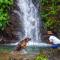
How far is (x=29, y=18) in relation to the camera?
16.5m

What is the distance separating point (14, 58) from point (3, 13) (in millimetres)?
6234

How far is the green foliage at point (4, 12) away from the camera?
587 inches

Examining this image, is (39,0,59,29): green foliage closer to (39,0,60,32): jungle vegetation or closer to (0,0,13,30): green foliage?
(39,0,60,32): jungle vegetation

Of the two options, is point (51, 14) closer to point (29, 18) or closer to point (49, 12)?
point (49, 12)

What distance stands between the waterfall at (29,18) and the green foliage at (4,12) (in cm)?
82

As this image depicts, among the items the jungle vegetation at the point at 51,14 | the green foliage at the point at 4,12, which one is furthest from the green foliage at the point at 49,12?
the green foliage at the point at 4,12

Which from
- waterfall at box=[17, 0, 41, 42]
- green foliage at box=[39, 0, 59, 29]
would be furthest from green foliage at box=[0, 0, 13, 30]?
green foliage at box=[39, 0, 59, 29]

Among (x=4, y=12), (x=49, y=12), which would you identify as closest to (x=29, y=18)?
(x=49, y=12)

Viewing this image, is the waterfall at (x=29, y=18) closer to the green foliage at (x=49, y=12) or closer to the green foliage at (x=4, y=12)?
the green foliage at (x=49, y=12)

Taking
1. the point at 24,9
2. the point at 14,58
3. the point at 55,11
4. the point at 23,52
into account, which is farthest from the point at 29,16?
the point at 14,58

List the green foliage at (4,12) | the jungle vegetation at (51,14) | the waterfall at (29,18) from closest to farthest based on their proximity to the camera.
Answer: the green foliage at (4,12) → the jungle vegetation at (51,14) → the waterfall at (29,18)

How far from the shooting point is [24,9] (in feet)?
54.6

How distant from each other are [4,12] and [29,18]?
1.67m

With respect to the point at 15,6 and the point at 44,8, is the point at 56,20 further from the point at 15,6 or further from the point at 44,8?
the point at 15,6
